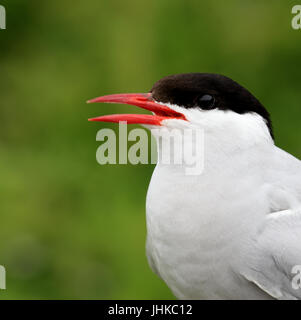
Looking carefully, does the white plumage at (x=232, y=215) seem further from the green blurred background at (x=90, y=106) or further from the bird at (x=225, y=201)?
the green blurred background at (x=90, y=106)

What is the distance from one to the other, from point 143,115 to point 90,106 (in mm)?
1575

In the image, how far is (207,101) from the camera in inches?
54.7

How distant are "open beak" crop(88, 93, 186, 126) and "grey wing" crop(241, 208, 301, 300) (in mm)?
315

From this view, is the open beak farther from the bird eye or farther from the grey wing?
the grey wing

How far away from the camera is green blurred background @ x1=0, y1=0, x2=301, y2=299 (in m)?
2.67

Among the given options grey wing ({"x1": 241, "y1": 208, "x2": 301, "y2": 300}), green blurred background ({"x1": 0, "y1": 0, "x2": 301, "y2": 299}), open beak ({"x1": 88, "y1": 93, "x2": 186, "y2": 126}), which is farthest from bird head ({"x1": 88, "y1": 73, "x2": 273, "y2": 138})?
green blurred background ({"x1": 0, "y1": 0, "x2": 301, "y2": 299})

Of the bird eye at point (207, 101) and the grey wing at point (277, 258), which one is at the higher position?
the bird eye at point (207, 101)

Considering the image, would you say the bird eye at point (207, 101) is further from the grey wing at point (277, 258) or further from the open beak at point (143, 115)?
the grey wing at point (277, 258)

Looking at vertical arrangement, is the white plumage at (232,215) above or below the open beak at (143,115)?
below

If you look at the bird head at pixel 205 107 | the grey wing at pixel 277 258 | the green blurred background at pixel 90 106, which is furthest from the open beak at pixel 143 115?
the green blurred background at pixel 90 106

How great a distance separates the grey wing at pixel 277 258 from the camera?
1345mm

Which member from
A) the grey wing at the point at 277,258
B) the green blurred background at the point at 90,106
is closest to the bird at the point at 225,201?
the grey wing at the point at 277,258

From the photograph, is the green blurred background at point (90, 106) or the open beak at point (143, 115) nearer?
the open beak at point (143, 115)

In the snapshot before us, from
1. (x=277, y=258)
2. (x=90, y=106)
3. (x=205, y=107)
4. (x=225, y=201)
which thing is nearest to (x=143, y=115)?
(x=205, y=107)
